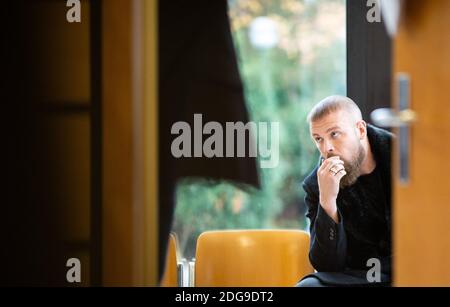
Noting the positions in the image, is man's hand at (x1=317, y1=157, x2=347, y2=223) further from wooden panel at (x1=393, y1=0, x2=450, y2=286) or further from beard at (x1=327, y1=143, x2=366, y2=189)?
wooden panel at (x1=393, y1=0, x2=450, y2=286)

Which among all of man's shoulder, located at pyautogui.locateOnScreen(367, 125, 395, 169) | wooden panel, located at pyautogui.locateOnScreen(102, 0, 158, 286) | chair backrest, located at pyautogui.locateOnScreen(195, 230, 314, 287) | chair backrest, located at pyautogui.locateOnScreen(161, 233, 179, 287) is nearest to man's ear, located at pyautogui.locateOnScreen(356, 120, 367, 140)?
man's shoulder, located at pyautogui.locateOnScreen(367, 125, 395, 169)

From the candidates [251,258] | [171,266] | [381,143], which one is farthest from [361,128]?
[171,266]

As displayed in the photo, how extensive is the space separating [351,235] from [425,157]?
126 cm

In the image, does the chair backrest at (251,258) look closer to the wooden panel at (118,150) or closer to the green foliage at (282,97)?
the green foliage at (282,97)

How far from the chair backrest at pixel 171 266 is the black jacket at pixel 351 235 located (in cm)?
56

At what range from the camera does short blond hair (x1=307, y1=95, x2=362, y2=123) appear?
297 cm

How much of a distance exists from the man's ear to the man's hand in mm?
136

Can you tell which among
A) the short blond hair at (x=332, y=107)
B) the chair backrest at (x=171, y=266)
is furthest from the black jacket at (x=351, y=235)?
the chair backrest at (x=171, y=266)

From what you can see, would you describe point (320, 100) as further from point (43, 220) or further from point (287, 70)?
point (43, 220)

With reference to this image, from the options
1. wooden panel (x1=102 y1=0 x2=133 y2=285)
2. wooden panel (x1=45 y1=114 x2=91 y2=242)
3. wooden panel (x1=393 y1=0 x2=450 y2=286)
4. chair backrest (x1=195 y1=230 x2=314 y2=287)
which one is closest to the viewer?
wooden panel (x1=393 y1=0 x2=450 y2=286)

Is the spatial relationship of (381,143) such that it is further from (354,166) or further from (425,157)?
(425,157)

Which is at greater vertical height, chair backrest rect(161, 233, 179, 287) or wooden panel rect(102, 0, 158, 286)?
wooden panel rect(102, 0, 158, 286)

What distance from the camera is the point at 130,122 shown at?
2033 millimetres

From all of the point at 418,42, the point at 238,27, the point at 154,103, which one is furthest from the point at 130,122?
the point at 238,27
